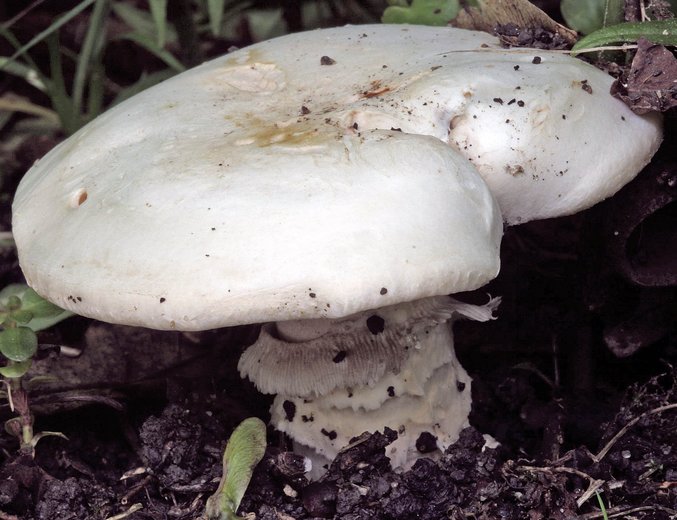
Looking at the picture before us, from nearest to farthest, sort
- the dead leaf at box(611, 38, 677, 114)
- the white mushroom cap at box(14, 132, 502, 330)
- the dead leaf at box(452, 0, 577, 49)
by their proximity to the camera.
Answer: the white mushroom cap at box(14, 132, 502, 330) → the dead leaf at box(611, 38, 677, 114) → the dead leaf at box(452, 0, 577, 49)

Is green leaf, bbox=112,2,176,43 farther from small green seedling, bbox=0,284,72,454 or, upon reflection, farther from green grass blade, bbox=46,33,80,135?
small green seedling, bbox=0,284,72,454

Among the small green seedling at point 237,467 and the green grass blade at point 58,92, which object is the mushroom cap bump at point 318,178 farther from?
the green grass blade at point 58,92

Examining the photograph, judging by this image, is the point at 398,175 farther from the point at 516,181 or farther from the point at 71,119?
the point at 71,119

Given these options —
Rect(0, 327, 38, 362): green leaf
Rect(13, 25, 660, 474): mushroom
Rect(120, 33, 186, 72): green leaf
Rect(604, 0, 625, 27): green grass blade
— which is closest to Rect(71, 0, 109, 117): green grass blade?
Rect(120, 33, 186, 72): green leaf

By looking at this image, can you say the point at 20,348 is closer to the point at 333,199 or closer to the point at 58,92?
the point at 333,199

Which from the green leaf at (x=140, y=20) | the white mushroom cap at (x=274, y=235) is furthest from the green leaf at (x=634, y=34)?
the green leaf at (x=140, y=20)

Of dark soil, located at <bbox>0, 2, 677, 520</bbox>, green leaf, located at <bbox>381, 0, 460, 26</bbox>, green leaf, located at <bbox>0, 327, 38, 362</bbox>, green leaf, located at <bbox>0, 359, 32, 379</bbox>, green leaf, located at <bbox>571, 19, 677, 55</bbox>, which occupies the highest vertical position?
green leaf, located at <bbox>571, 19, 677, 55</bbox>

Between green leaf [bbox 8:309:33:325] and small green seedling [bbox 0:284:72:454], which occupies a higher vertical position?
green leaf [bbox 8:309:33:325]

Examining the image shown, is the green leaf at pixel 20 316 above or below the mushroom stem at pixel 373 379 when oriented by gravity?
above

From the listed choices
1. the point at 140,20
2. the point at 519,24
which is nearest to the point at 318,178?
the point at 519,24
